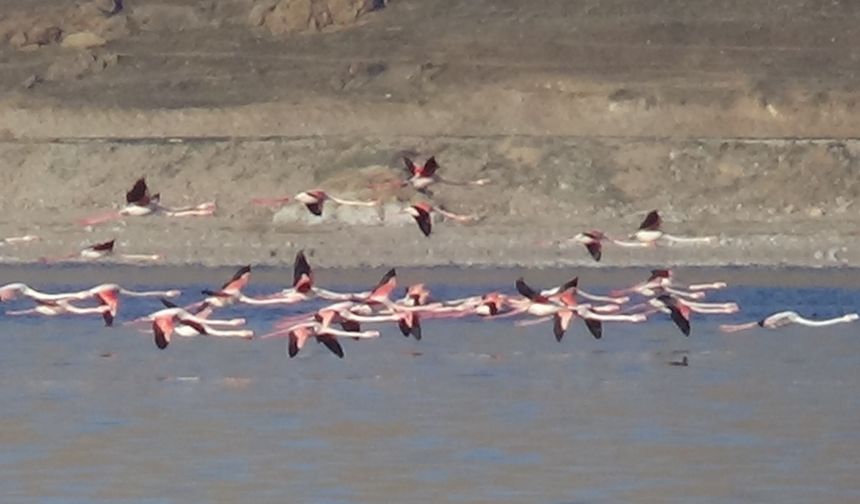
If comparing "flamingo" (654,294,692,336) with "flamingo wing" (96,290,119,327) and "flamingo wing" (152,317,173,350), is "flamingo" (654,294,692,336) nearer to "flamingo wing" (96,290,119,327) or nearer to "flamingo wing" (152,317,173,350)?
"flamingo wing" (152,317,173,350)

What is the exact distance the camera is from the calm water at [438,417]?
16.2 m

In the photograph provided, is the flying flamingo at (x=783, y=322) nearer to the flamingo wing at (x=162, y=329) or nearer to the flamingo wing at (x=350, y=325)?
the flamingo wing at (x=350, y=325)

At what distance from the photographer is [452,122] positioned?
141ft

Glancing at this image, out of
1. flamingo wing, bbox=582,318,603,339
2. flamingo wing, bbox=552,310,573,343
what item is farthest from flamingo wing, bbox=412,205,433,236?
flamingo wing, bbox=582,318,603,339

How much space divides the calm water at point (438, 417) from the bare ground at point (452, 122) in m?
7.09

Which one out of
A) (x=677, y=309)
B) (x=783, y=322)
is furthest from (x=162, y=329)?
(x=783, y=322)

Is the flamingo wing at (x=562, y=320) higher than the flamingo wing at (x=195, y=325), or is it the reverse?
the flamingo wing at (x=562, y=320)

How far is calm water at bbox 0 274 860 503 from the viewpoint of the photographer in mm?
16234

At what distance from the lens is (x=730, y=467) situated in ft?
55.6

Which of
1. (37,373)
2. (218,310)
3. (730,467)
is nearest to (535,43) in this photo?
(218,310)

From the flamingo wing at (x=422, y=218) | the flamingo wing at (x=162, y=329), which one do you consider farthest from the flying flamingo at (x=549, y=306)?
the flamingo wing at (x=162, y=329)

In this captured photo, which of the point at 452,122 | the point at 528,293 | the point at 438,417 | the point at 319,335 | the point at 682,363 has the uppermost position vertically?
the point at 452,122

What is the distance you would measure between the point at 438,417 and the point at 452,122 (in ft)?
77.8

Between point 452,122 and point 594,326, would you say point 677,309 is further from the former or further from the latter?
point 452,122
